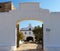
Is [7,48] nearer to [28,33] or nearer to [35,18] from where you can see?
[35,18]

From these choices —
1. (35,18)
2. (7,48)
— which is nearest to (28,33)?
(35,18)

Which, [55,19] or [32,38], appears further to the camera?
[32,38]

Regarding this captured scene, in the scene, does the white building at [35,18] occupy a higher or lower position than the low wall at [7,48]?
higher

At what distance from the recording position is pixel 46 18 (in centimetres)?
1678

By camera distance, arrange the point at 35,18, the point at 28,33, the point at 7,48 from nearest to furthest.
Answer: the point at 7,48 → the point at 35,18 → the point at 28,33

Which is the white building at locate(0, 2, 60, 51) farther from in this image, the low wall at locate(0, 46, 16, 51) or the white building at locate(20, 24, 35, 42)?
the white building at locate(20, 24, 35, 42)

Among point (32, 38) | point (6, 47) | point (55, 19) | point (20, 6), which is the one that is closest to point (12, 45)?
point (6, 47)

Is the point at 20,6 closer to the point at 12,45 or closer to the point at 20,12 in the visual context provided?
the point at 20,12

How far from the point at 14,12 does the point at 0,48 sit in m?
4.21

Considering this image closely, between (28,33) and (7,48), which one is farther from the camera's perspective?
(28,33)

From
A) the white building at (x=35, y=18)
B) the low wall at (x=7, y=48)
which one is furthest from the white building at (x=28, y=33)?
the low wall at (x=7, y=48)

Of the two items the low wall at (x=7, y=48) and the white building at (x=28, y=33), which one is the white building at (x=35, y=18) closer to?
the low wall at (x=7, y=48)

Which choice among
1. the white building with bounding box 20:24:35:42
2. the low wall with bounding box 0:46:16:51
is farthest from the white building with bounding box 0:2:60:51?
the white building with bounding box 20:24:35:42

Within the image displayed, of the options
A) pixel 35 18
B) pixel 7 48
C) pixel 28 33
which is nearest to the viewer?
pixel 7 48
